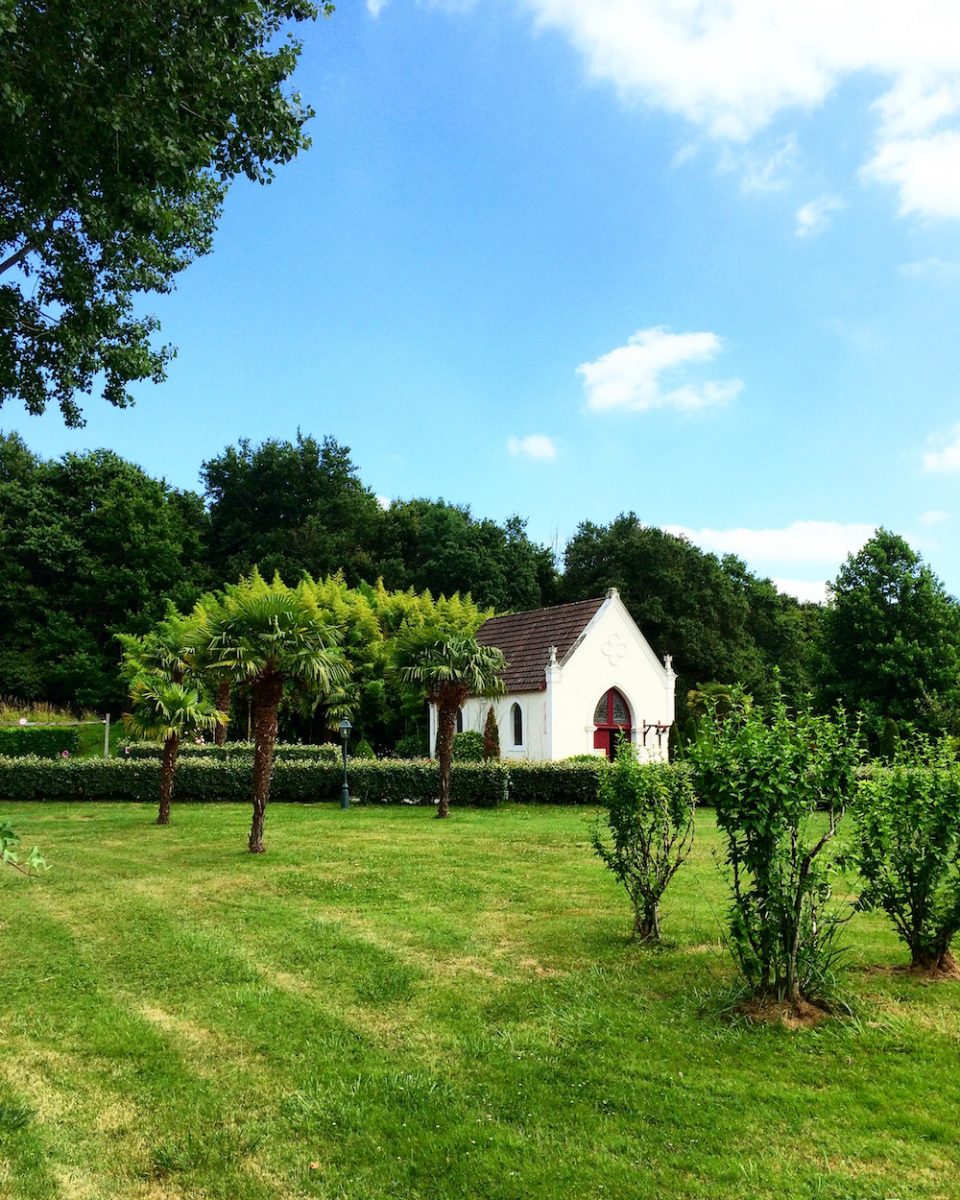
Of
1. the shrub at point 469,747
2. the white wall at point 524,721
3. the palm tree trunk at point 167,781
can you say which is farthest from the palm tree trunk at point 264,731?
the white wall at point 524,721

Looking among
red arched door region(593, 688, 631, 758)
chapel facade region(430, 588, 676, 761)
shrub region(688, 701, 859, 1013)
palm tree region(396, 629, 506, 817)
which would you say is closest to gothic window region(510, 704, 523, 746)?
chapel facade region(430, 588, 676, 761)

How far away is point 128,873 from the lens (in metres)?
12.8

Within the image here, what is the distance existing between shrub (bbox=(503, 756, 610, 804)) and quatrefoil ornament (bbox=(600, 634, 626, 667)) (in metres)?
8.75

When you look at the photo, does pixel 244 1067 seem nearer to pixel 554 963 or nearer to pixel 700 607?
pixel 554 963

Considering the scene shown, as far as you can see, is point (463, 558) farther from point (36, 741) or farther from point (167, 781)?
point (167, 781)

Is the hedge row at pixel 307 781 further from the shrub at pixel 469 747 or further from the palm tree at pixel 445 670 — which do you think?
the shrub at pixel 469 747

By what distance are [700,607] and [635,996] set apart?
45.7 m

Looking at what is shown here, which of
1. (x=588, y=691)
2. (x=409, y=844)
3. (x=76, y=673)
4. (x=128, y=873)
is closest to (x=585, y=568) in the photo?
(x=588, y=691)

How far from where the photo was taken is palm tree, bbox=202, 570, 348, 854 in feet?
48.4

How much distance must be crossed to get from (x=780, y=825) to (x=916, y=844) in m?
1.51

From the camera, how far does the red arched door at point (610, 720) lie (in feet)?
108

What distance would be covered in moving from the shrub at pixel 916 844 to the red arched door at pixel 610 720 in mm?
25813

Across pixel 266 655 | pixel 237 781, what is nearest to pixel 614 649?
pixel 237 781

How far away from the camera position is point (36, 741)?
113ft
